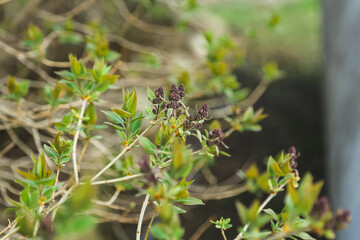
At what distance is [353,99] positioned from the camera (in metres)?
1.73

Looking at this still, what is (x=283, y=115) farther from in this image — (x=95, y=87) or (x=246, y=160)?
(x=95, y=87)

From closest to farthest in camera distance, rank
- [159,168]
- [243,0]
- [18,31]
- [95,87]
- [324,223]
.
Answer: [324,223], [159,168], [95,87], [18,31], [243,0]

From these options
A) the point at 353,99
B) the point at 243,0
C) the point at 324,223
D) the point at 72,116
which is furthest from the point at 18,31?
the point at 243,0

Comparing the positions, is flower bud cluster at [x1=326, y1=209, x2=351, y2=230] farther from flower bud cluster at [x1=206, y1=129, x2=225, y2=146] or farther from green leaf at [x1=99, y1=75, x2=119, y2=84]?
green leaf at [x1=99, y1=75, x2=119, y2=84]

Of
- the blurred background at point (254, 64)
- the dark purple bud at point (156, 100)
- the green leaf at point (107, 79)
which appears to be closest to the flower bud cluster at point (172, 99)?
the dark purple bud at point (156, 100)

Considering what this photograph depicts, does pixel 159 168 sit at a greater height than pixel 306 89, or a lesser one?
lesser

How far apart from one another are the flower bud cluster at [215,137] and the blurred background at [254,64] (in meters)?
0.89

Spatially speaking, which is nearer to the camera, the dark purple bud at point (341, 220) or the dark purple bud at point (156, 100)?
the dark purple bud at point (341, 220)

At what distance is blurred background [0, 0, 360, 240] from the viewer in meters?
1.79

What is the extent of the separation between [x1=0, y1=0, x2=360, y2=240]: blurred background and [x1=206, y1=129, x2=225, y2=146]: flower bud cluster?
0.89 m

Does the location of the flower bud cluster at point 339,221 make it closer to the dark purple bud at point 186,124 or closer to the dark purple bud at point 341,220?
the dark purple bud at point 341,220

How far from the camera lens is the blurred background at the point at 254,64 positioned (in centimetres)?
179

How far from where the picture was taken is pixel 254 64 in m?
3.35

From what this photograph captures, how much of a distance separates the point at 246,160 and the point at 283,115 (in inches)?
24.0
